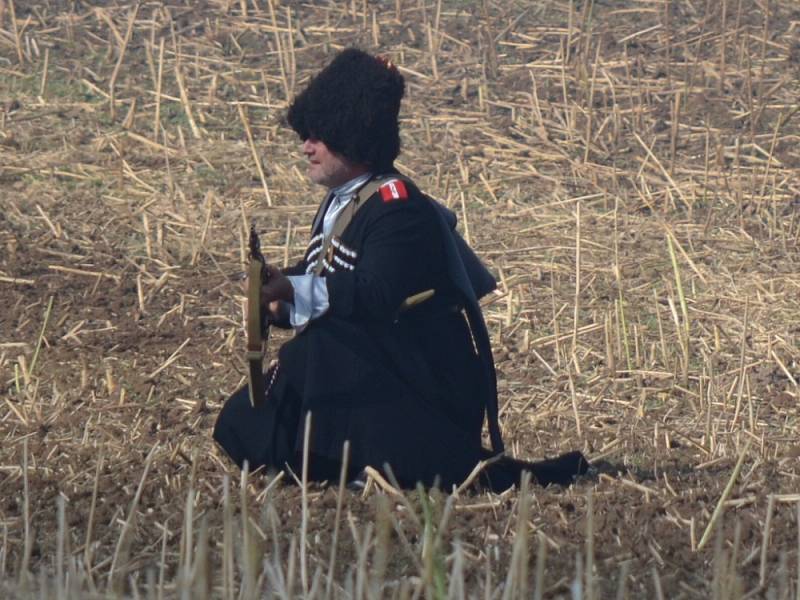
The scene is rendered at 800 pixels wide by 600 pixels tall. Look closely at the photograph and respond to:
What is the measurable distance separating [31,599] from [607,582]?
1442 millimetres

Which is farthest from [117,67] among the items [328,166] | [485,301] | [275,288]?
[275,288]

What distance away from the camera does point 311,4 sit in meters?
10.2

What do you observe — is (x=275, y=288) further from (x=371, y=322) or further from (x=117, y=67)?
(x=117, y=67)

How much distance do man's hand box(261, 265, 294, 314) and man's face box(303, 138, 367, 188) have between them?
13.8 inches

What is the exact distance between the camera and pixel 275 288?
13.2 feet

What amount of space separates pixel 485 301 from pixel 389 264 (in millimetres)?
2734

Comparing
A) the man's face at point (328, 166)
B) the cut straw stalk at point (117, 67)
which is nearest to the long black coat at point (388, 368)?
the man's face at point (328, 166)

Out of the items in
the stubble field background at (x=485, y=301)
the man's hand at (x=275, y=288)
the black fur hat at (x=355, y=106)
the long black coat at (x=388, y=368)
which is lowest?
the stubble field background at (x=485, y=301)

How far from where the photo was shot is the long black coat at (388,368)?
165 inches

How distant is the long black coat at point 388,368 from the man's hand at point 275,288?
0.38ft

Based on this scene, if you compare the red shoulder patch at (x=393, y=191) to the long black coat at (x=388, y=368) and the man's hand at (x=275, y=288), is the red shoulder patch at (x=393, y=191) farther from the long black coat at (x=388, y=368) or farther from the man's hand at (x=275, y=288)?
the man's hand at (x=275, y=288)

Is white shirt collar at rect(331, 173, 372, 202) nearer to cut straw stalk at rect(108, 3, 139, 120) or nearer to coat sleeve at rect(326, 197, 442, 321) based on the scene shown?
coat sleeve at rect(326, 197, 442, 321)

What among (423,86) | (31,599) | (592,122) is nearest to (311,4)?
(423,86)

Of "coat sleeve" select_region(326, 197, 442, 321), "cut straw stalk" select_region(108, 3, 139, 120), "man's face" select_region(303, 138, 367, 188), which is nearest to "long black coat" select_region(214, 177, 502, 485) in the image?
"coat sleeve" select_region(326, 197, 442, 321)
